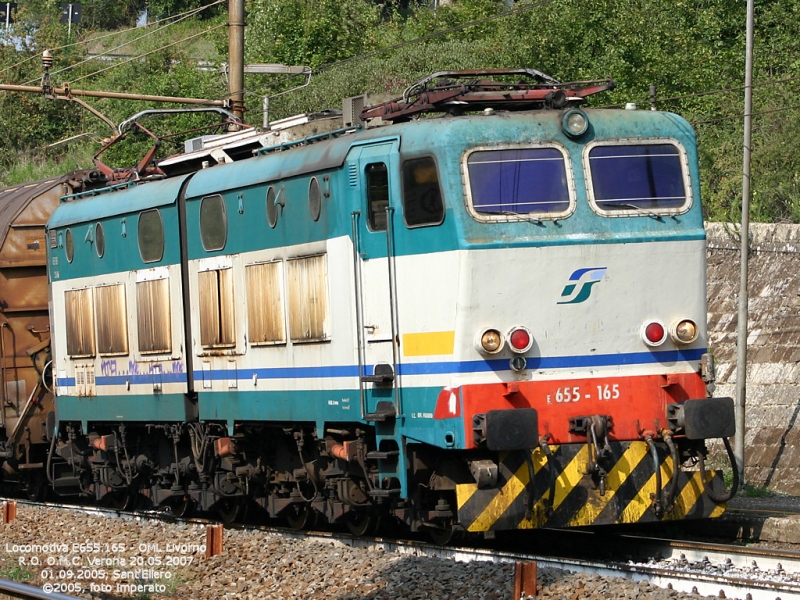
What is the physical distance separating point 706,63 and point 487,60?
608 cm

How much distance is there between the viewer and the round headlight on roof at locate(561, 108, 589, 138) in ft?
34.6

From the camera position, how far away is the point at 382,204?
10.7 metres

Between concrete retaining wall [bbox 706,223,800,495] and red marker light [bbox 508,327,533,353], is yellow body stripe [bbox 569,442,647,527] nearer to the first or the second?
red marker light [bbox 508,327,533,353]

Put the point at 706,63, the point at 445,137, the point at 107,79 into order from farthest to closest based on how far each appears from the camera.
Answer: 1. the point at 107,79
2. the point at 706,63
3. the point at 445,137

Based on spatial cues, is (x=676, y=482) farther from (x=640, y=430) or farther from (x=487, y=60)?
(x=487, y=60)

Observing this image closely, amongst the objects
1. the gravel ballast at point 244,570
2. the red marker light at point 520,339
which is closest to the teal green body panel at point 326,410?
the red marker light at point 520,339

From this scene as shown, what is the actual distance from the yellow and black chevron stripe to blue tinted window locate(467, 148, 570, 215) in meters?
1.99

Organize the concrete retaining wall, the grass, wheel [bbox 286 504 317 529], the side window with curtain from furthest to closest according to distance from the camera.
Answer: the concrete retaining wall
wheel [bbox 286 504 317 529]
the side window with curtain
the grass

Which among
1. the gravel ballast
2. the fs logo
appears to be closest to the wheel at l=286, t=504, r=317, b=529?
the gravel ballast

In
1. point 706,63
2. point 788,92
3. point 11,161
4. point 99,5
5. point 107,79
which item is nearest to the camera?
point 788,92

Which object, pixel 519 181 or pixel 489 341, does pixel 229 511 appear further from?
pixel 519 181

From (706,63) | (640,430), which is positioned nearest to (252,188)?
(640,430)

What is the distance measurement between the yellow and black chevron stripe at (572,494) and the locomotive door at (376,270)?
112cm

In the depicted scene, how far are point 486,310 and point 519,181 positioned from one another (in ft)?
3.72
